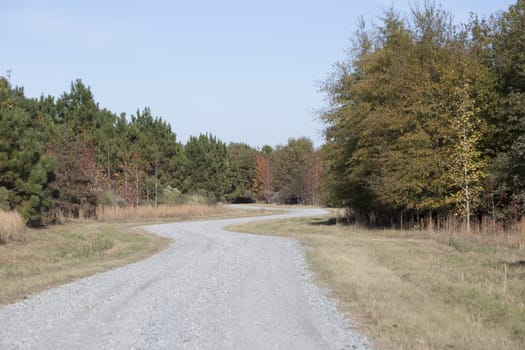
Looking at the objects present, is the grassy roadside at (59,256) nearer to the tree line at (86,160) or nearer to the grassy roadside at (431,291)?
the tree line at (86,160)

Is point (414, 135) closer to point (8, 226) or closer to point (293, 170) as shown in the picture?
point (8, 226)

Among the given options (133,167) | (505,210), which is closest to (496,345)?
(505,210)

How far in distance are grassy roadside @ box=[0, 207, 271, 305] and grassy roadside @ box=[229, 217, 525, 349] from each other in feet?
20.4

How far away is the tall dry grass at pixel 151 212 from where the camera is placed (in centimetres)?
4009

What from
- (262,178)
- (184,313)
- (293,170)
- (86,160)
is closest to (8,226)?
(184,313)

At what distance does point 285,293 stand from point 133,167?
4070 cm

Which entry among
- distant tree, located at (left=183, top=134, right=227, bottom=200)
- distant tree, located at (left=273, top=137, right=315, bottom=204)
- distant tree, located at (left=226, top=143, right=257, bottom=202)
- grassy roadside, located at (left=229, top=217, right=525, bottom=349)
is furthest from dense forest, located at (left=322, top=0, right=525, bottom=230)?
distant tree, located at (left=273, top=137, right=315, bottom=204)

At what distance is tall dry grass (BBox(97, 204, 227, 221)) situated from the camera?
40094 millimetres

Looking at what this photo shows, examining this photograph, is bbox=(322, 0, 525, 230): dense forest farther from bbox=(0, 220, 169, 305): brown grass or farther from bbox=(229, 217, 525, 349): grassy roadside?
bbox=(0, 220, 169, 305): brown grass

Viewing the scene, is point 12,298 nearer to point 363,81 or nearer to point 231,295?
point 231,295

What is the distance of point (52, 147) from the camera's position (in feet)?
127

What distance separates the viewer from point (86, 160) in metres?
42.0

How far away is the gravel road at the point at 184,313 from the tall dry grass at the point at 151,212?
88.2 ft

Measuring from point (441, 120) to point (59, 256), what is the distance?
18028 mm
